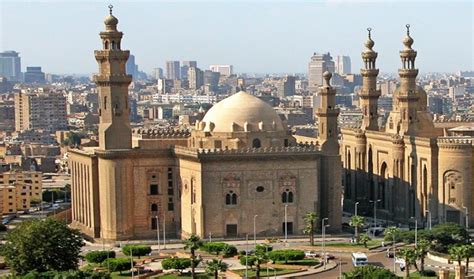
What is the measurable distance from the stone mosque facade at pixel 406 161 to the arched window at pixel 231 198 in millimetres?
12995

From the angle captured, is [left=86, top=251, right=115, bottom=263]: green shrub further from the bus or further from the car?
the bus

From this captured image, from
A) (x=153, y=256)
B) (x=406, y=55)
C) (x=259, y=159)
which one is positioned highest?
(x=406, y=55)

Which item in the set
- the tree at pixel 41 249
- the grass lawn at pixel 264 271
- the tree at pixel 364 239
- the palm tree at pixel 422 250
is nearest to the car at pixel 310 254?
the tree at pixel 364 239

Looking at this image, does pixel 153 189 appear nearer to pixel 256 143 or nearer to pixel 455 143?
pixel 256 143

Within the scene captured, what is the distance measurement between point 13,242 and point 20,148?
101 m

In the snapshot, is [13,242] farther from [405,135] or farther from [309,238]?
[405,135]

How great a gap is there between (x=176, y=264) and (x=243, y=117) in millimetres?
16431

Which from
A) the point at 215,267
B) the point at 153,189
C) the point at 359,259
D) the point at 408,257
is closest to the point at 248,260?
the point at 215,267

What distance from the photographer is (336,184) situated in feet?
265

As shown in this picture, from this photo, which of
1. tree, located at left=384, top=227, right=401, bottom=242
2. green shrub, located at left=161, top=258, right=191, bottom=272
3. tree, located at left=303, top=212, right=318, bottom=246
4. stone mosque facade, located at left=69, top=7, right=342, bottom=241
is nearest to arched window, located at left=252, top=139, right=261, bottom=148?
stone mosque facade, located at left=69, top=7, right=342, bottom=241

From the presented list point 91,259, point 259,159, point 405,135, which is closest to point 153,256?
point 91,259

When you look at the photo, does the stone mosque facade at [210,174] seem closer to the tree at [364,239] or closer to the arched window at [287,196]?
the arched window at [287,196]

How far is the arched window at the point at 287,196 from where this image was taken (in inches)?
3105

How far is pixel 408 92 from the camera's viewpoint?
85438 mm
